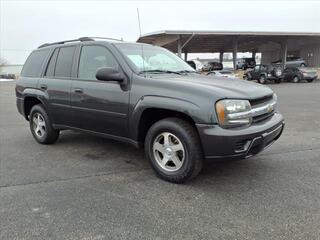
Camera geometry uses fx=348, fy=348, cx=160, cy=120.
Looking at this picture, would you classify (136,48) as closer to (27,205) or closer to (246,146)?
(246,146)

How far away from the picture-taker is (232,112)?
387cm

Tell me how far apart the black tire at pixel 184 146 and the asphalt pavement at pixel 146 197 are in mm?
134

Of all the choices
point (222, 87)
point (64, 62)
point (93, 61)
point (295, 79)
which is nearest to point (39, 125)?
point (64, 62)

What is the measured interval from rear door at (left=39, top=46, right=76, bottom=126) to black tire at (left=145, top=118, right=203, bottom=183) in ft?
5.86

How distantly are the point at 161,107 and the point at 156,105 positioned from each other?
0.08 metres

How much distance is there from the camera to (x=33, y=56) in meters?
6.65

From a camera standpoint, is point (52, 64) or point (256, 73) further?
point (256, 73)

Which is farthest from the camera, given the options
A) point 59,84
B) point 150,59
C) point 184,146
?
point 59,84

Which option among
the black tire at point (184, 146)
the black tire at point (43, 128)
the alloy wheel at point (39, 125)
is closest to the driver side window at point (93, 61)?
the black tire at point (184, 146)

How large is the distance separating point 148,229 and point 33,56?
4711mm

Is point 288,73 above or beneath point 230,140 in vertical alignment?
beneath

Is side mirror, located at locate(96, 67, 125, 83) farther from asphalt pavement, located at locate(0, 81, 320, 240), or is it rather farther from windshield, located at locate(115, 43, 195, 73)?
asphalt pavement, located at locate(0, 81, 320, 240)

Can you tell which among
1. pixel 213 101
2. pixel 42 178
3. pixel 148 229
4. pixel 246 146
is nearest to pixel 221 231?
pixel 148 229

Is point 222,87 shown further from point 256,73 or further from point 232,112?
point 256,73
